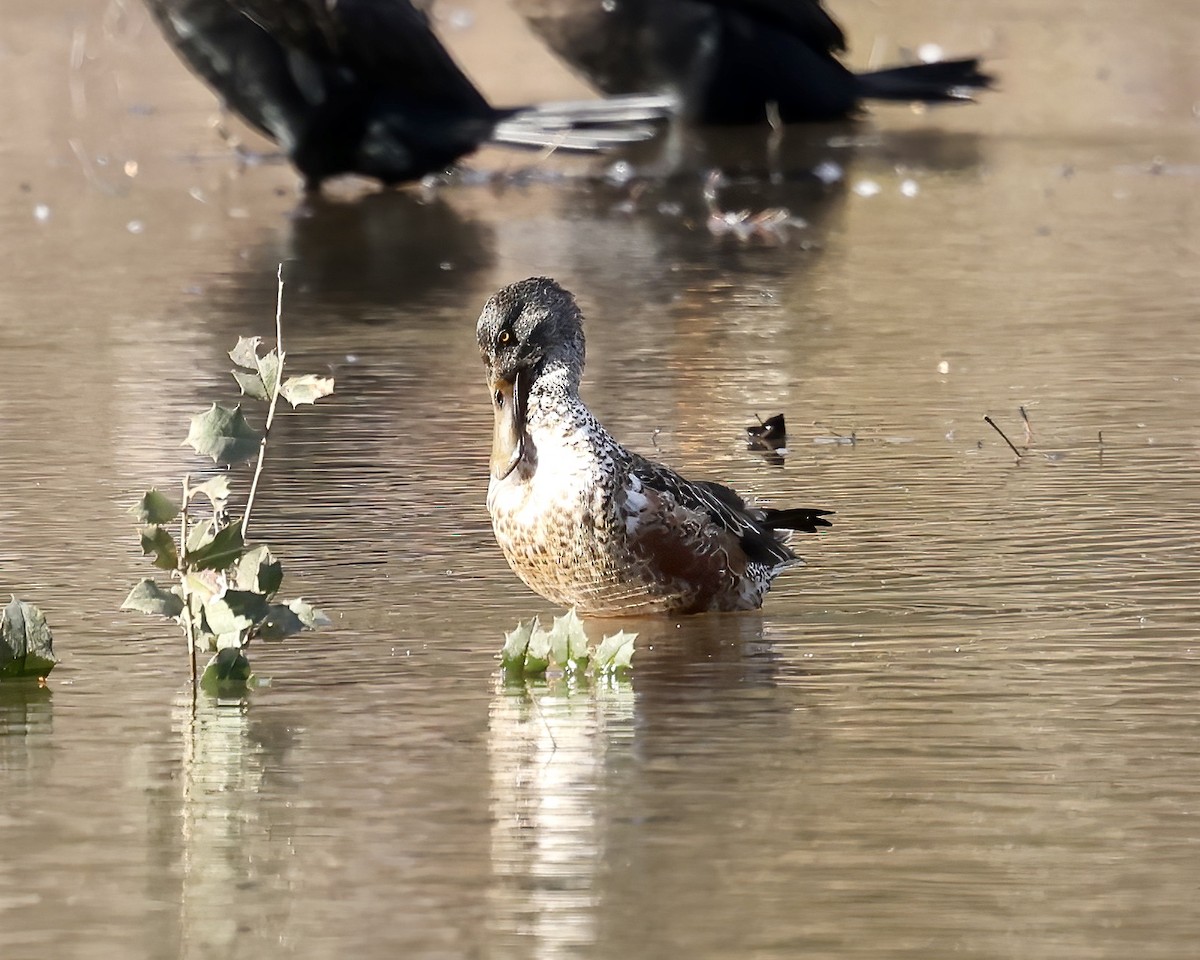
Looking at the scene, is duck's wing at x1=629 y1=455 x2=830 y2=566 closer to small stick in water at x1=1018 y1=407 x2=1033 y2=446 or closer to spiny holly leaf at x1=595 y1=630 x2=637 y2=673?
spiny holly leaf at x1=595 y1=630 x2=637 y2=673

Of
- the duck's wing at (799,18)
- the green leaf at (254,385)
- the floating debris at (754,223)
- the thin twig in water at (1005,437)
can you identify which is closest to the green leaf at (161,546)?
the green leaf at (254,385)

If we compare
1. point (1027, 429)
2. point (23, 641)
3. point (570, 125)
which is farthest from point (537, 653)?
point (570, 125)

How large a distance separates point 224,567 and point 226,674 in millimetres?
206

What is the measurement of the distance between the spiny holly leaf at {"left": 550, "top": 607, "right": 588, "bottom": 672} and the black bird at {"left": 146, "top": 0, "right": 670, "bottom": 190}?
6141 millimetres

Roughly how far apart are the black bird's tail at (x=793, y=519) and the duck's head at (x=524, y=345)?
0.48 metres

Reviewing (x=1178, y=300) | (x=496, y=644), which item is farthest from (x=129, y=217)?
(x=496, y=644)

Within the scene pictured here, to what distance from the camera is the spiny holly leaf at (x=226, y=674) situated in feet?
14.2

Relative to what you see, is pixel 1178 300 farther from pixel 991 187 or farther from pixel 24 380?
pixel 24 380

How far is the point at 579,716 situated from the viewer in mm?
4227

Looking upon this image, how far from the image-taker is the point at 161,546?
4461mm

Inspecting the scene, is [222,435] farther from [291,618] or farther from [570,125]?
[570,125]

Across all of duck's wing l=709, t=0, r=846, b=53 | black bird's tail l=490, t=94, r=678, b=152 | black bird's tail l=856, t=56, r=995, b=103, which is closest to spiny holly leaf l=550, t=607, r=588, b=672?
black bird's tail l=490, t=94, r=678, b=152

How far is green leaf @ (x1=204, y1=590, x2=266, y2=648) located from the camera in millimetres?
4320

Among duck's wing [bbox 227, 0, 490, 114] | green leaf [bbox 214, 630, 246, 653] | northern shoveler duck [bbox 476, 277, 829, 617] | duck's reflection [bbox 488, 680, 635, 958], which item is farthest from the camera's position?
duck's wing [bbox 227, 0, 490, 114]
